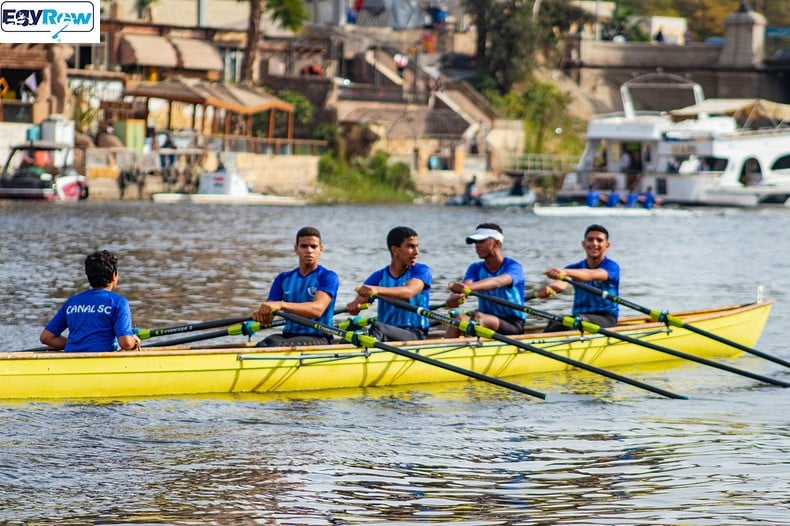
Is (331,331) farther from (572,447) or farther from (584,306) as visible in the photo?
(584,306)

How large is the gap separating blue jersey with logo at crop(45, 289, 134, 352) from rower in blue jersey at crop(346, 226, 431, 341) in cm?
275

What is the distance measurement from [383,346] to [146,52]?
5028cm

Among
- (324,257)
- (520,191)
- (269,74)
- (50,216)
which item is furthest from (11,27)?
(269,74)

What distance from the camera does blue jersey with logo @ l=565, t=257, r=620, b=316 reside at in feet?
57.3

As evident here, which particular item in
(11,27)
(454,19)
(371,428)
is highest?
(454,19)

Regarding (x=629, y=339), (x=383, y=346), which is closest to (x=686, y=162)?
(x=629, y=339)

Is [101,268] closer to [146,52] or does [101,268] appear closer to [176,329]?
[176,329]

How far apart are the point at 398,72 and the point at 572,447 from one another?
212 feet

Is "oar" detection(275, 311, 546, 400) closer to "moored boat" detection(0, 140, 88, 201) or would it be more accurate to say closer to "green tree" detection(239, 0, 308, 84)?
"moored boat" detection(0, 140, 88, 201)

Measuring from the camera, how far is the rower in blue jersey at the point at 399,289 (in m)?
15.2

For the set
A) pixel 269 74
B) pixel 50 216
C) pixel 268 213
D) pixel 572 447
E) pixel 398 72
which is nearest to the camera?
pixel 572 447

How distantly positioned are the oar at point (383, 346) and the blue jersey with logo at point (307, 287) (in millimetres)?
245

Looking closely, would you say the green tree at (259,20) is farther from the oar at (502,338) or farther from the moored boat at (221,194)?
the oar at (502,338)

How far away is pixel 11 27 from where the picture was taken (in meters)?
20.3
